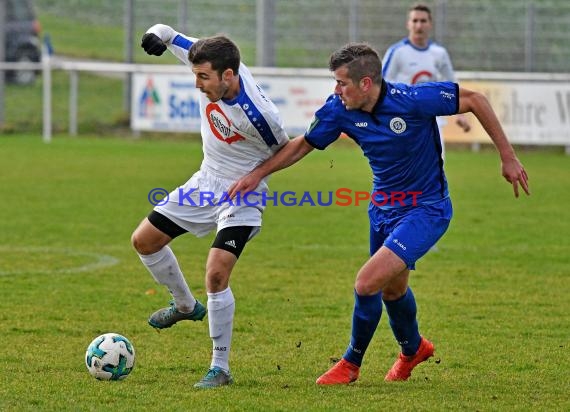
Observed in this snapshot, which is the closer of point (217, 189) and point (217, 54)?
point (217, 54)

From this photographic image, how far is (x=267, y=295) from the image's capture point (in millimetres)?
8547

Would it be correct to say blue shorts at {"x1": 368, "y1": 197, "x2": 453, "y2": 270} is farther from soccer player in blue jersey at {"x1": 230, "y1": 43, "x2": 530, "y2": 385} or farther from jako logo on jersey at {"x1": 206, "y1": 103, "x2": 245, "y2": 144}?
jako logo on jersey at {"x1": 206, "y1": 103, "x2": 245, "y2": 144}

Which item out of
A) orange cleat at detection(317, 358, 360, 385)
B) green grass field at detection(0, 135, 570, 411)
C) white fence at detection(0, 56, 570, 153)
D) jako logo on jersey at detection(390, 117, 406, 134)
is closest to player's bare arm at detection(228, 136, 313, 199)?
jako logo on jersey at detection(390, 117, 406, 134)

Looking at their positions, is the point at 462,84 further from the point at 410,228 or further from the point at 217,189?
the point at 410,228

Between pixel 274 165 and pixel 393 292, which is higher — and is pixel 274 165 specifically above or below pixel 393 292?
above

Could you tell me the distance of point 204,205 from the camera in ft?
20.7

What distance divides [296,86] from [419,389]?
16066 mm

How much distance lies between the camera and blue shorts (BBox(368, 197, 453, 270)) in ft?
18.9

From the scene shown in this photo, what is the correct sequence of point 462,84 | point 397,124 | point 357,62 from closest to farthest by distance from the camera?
point 357,62 < point 397,124 < point 462,84

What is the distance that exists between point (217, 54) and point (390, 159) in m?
1.06

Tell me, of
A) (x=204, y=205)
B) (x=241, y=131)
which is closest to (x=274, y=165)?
(x=241, y=131)

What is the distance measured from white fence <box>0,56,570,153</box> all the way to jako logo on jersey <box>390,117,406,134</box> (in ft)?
47.2

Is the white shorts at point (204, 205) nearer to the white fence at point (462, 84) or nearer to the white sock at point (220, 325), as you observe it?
the white sock at point (220, 325)

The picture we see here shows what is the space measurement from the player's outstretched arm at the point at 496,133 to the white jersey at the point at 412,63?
4949 mm
